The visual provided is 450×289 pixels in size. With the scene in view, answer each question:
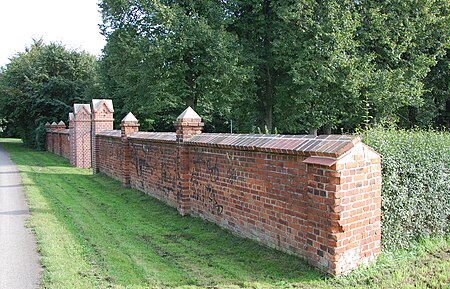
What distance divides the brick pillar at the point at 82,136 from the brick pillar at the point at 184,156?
12.6m

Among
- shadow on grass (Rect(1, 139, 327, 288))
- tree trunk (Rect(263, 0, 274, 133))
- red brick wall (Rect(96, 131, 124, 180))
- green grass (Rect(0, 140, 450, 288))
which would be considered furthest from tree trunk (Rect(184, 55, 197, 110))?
green grass (Rect(0, 140, 450, 288))

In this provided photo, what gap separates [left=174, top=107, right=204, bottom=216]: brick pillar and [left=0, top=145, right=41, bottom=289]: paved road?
2844mm

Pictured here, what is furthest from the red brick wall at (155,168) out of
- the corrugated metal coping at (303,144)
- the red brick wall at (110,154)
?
the corrugated metal coping at (303,144)

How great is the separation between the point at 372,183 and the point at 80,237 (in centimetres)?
477

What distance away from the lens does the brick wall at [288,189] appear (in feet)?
14.5

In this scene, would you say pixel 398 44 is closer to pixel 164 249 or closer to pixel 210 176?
pixel 210 176

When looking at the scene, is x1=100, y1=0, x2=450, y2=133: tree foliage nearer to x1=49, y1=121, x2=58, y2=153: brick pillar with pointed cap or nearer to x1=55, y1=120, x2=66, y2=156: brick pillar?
x1=55, y1=120, x2=66, y2=156: brick pillar

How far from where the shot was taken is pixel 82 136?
19812 mm

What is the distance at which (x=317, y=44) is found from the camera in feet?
58.3

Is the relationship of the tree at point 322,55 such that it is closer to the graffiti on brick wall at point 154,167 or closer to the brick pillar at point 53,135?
the graffiti on brick wall at point 154,167

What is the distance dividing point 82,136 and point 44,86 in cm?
1558

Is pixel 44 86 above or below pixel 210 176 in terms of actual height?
above

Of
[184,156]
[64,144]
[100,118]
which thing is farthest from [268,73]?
[184,156]

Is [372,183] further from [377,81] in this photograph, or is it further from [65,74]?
[65,74]
